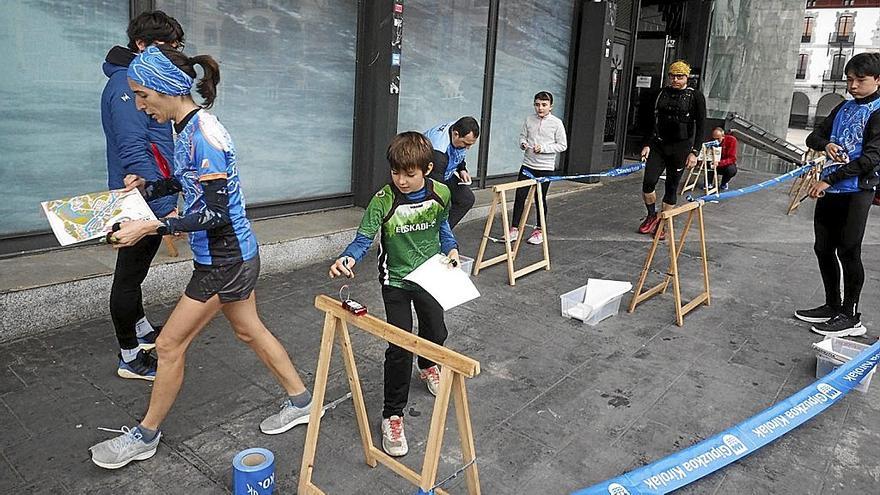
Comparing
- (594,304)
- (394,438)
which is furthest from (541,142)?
(394,438)

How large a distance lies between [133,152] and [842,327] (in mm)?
5220

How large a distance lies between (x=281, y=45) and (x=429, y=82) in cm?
229

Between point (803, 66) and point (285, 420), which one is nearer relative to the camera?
point (285, 420)

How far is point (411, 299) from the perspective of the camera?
347 cm

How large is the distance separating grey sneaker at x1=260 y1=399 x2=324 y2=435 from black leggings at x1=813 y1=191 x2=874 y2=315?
13.4ft

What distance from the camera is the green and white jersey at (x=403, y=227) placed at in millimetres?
3270

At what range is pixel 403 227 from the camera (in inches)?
130

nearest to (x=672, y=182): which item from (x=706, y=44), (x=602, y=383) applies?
(x=602, y=383)

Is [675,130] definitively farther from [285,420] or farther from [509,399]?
[285,420]

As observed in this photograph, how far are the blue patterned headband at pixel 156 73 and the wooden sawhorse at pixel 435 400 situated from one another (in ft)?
3.59

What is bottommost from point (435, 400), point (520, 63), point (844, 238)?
point (435, 400)

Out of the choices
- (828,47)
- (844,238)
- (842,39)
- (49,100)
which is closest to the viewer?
(844,238)

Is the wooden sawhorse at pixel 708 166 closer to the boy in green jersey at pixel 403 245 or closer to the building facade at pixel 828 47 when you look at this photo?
the boy in green jersey at pixel 403 245

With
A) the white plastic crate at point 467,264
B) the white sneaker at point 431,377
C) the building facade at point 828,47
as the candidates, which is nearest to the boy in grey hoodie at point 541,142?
the white plastic crate at point 467,264
